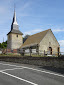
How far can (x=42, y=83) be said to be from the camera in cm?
618

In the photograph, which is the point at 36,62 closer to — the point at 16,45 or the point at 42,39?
the point at 42,39

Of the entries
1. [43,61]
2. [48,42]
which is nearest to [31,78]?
[43,61]

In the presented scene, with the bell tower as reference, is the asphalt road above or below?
below

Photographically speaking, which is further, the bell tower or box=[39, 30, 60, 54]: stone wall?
the bell tower

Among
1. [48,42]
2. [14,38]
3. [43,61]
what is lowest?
[43,61]

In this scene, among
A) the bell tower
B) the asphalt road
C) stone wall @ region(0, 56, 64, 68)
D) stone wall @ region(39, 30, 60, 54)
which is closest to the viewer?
the asphalt road

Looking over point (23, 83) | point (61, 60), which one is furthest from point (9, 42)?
point (23, 83)

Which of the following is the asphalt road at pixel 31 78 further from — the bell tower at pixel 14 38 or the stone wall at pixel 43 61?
the bell tower at pixel 14 38

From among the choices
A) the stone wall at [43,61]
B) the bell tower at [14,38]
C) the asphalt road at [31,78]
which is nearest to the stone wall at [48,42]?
the bell tower at [14,38]

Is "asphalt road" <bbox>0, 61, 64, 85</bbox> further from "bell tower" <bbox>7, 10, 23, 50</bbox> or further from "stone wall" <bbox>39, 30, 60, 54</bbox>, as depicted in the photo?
"bell tower" <bbox>7, 10, 23, 50</bbox>

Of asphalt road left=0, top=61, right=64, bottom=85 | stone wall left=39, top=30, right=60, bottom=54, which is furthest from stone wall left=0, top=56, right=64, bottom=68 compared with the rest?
stone wall left=39, top=30, right=60, bottom=54

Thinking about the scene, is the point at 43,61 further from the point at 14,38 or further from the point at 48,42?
the point at 14,38

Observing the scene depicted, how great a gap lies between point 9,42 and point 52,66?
33.5m

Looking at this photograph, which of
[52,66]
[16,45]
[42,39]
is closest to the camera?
[52,66]
